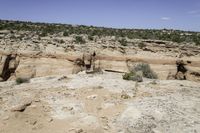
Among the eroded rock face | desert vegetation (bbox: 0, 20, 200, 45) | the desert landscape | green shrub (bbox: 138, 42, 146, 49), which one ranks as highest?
desert vegetation (bbox: 0, 20, 200, 45)

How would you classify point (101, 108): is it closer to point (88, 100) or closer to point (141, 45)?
point (88, 100)

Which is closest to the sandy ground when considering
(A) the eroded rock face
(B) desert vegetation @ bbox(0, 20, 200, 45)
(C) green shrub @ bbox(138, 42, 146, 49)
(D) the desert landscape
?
(D) the desert landscape

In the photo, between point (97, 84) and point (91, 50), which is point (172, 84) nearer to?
point (97, 84)

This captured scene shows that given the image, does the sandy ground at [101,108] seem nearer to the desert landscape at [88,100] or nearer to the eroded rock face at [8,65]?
the desert landscape at [88,100]

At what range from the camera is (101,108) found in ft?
35.1

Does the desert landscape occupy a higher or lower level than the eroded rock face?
higher

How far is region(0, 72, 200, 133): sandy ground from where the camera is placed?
30.8 feet

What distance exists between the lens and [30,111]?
10266 millimetres

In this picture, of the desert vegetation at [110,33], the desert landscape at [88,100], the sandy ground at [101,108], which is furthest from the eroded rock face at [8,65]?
the sandy ground at [101,108]

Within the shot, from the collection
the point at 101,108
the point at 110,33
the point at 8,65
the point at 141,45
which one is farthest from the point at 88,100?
the point at 110,33

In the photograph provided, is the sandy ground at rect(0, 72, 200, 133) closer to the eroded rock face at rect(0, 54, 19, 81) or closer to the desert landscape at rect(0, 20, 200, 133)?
the desert landscape at rect(0, 20, 200, 133)

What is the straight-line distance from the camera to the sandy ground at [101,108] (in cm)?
938

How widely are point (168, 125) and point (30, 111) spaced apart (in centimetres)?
463

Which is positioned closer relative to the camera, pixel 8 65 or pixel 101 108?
pixel 101 108
